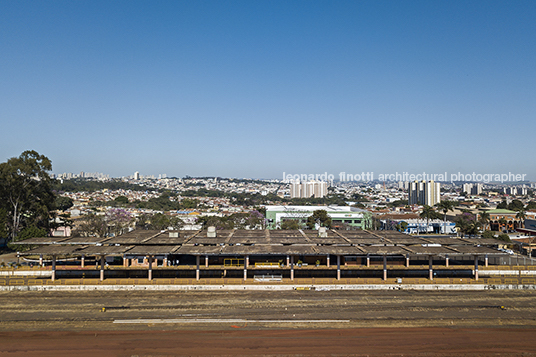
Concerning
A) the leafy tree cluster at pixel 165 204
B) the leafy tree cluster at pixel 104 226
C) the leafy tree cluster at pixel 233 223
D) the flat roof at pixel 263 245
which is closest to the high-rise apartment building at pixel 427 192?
the leafy tree cluster at pixel 165 204

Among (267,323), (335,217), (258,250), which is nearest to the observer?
(267,323)

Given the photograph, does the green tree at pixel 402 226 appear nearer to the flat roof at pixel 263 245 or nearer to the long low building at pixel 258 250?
the flat roof at pixel 263 245

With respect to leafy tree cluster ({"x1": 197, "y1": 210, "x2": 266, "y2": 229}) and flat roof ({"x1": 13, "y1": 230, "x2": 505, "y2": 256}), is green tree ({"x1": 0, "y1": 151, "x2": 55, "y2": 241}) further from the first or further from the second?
leafy tree cluster ({"x1": 197, "y1": 210, "x2": 266, "y2": 229})

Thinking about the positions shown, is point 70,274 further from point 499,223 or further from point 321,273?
point 499,223

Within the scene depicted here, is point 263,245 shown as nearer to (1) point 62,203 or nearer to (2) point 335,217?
(2) point 335,217

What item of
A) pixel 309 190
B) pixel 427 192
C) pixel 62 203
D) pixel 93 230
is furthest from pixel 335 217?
pixel 309 190

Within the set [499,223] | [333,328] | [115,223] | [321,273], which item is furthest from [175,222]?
[499,223]
